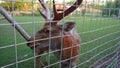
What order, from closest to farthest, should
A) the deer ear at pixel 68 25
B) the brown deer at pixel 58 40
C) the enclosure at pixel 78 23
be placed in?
the enclosure at pixel 78 23 → the deer ear at pixel 68 25 → the brown deer at pixel 58 40

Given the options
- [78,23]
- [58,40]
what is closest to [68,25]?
[58,40]

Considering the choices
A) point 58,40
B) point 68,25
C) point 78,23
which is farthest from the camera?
point 78,23

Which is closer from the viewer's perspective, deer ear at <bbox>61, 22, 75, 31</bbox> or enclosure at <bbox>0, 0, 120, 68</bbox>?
enclosure at <bbox>0, 0, 120, 68</bbox>

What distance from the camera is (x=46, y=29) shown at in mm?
2453

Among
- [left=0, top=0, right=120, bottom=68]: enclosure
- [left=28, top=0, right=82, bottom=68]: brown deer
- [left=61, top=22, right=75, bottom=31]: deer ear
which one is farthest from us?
[left=28, top=0, right=82, bottom=68]: brown deer

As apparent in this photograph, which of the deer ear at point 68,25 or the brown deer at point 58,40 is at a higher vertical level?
the deer ear at point 68,25

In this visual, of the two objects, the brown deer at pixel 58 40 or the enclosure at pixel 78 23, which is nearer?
the enclosure at pixel 78 23

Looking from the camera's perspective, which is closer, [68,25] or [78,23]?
[68,25]

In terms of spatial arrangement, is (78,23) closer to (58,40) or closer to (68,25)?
(58,40)

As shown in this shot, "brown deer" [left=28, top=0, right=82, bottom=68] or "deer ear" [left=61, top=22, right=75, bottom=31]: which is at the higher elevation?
"deer ear" [left=61, top=22, right=75, bottom=31]

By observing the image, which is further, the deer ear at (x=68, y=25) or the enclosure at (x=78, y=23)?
the deer ear at (x=68, y=25)

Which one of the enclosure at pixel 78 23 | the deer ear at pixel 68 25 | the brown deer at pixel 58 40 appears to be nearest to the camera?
the enclosure at pixel 78 23

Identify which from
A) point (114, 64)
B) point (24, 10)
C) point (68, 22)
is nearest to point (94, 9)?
point (68, 22)

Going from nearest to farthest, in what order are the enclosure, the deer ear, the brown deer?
the enclosure < the deer ear < the brown deer
